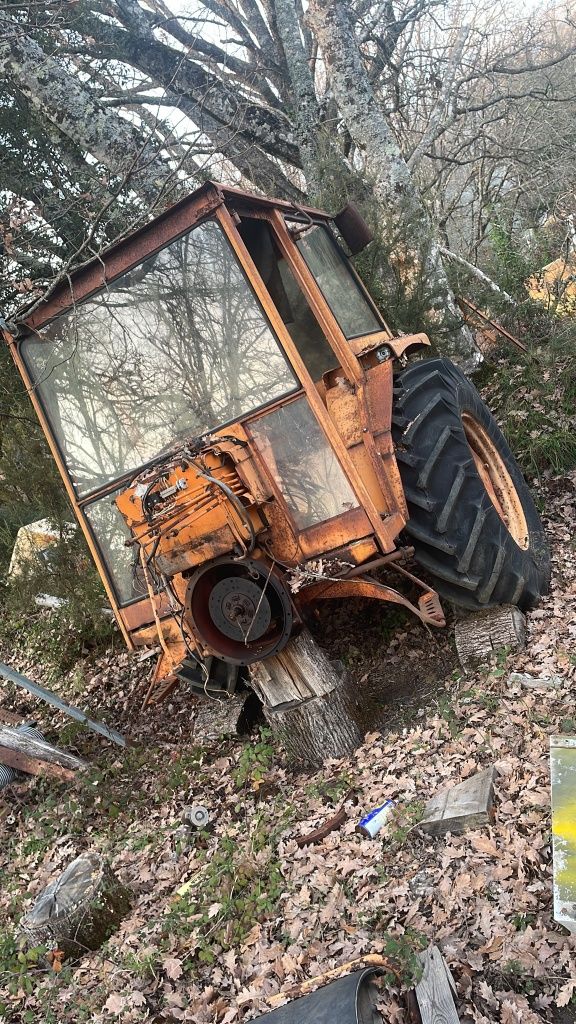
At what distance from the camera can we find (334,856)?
3.47 meters

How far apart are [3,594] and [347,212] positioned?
4795 mm

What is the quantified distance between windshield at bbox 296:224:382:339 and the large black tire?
63 centimetres

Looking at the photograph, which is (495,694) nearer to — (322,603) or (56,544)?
(322,603)

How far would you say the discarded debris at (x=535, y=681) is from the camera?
12.7ft

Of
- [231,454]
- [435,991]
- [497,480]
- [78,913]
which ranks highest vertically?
[231,454]

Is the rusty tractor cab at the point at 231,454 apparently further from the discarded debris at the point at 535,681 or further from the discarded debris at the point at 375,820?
the discarded debris at the point at 375,820

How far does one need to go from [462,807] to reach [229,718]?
215 centimetres

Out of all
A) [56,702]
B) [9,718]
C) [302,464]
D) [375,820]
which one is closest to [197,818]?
[375,820]

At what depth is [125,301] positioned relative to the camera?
4148 millimetres

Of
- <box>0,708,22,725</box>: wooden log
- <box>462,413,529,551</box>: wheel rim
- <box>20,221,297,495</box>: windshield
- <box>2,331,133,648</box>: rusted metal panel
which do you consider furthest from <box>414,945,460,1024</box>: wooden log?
<box>0,708,22,725</box>: wooden log

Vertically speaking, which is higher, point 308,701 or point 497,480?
point 497,480

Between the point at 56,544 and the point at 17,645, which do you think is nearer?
the point at 56,544

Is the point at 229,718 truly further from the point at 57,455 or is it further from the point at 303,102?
the point at 303,102

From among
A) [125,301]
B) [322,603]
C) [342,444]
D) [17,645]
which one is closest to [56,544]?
[17,645]
